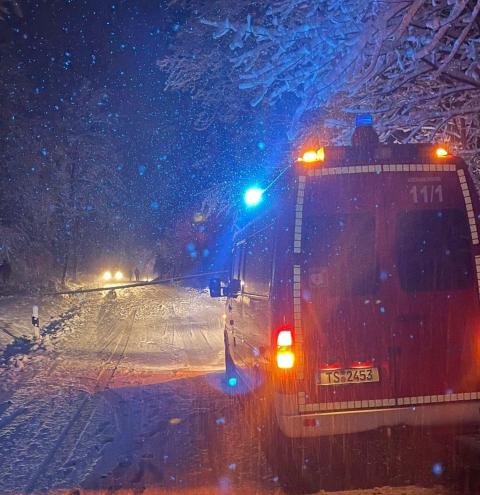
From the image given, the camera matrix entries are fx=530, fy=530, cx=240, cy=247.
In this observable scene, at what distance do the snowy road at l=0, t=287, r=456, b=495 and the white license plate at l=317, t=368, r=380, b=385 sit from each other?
97 centimetres

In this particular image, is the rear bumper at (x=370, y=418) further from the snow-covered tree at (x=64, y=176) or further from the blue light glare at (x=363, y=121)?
the snow-covered tree at (x=64, y=176)

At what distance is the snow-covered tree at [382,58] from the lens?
5.62 m

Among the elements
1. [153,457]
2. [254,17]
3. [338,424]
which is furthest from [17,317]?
[338,424]

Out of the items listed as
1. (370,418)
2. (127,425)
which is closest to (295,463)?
(370,418)

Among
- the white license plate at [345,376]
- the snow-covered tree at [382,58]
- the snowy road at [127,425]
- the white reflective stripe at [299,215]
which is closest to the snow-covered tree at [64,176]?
the snowy road at [127,425]

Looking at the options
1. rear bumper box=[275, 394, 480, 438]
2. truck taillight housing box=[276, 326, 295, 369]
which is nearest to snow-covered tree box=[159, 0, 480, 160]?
truck taillight housing box=[276, 326, 295, 369]

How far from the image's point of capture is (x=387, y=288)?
4344mm

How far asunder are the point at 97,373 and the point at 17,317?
28.1 ft

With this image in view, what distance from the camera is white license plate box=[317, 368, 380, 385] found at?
4.29 metres

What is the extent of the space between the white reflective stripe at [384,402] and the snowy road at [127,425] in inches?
28.6

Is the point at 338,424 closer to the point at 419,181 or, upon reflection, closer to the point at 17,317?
the point at 419,181

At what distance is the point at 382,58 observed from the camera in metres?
6.39

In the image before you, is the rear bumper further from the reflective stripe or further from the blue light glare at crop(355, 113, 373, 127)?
the blue light glare at crop(355, 113, 373, 127)

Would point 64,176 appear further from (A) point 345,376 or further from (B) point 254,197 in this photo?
(A) point 345,376
